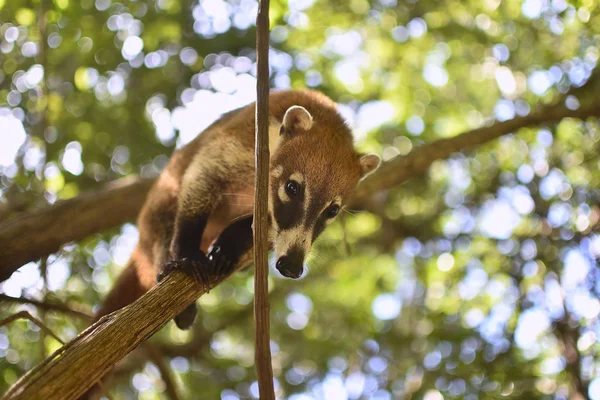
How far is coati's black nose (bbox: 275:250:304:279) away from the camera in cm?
361

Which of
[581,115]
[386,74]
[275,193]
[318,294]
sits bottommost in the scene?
[318,294]

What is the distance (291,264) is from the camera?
363cm

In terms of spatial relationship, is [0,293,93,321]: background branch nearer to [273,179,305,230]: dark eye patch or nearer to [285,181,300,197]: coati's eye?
[273,179,305,230]: dark eye patch

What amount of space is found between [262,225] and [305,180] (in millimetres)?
1672

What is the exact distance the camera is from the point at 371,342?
238 inches

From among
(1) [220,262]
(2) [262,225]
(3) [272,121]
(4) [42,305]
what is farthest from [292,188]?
(4) [42,305]

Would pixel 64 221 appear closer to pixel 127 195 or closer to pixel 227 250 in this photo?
pixel 127 195

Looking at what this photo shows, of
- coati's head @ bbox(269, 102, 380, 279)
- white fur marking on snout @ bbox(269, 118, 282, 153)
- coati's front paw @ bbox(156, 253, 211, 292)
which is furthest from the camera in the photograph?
white fur marking on snout @ bbox(269, 118, 282, 153)

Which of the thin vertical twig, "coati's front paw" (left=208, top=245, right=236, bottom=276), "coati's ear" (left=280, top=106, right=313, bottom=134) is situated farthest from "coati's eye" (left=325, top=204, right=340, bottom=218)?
the thin vertical twig

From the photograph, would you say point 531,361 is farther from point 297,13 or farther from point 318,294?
point 297,13

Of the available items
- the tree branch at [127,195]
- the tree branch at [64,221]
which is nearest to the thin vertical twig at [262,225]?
the tree branch at [127,195]

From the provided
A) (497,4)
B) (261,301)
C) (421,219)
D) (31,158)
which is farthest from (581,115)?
(31,158)

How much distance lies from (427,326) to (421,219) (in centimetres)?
127

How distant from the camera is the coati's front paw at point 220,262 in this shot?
11.9 ft
